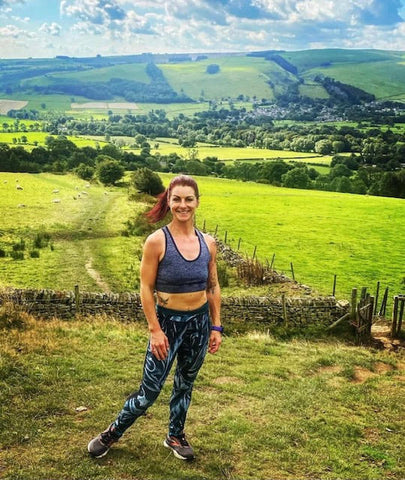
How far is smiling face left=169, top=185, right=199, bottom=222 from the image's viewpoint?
196 inches

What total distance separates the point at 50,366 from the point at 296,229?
38070 millimetres

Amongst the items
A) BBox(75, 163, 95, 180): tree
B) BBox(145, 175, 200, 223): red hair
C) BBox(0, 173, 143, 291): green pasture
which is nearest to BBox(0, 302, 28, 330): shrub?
BBox(145, 175, 200, 223): red hair

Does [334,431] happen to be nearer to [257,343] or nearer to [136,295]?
[257,343]

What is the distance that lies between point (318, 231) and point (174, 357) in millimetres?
40290

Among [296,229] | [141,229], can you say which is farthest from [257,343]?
[296,229]

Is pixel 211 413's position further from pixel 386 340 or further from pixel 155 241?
pixel 386 340

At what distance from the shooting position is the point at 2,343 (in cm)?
860

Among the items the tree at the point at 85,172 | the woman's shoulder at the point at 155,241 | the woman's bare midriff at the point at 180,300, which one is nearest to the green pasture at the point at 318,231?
the woman's bare midriff at the point at 180,300

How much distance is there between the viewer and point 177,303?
5.00 meters

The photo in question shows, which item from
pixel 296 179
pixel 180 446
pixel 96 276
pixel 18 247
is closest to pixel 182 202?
pixel 180 446

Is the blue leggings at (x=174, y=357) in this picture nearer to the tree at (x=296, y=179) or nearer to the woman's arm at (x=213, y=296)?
the woman's arm at (x=213, y=296)

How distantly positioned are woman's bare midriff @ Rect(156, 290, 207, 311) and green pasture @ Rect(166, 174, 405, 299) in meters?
19.8

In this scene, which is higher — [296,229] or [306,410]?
[306,410]

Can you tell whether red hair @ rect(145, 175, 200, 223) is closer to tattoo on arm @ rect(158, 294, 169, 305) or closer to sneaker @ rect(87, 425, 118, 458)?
tattoo on arm @ rect(158, 294, 169, 305)
